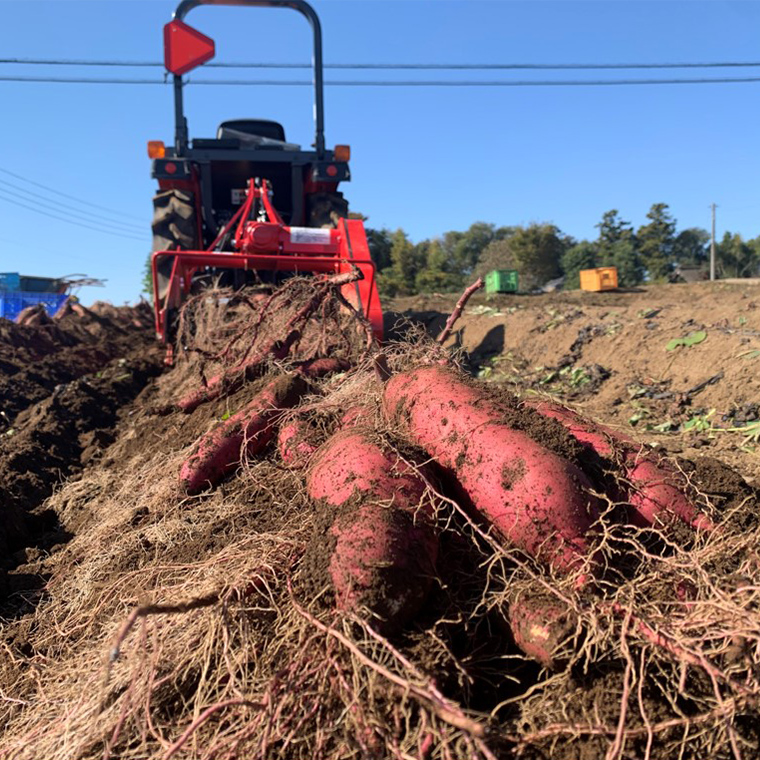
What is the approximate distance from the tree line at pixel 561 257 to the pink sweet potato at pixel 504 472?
2870 cm

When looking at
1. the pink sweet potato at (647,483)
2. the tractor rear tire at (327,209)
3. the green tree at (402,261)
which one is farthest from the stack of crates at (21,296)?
the green tree at (402,261)

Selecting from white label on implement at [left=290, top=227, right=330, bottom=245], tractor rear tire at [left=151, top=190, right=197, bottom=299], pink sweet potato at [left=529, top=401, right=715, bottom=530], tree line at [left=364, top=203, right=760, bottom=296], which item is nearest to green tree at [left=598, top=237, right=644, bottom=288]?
tree line at [left=364, top=203, right=760, bottom=296]

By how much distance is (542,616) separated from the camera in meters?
1.73

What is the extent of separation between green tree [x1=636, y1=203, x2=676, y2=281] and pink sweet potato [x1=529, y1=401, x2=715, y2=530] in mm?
38380

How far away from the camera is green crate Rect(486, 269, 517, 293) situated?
1416 centimetres

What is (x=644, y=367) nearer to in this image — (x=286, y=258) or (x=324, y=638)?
(x=286, y=258)

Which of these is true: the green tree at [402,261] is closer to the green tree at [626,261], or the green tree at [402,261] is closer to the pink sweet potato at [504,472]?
the green tree at [626,261]

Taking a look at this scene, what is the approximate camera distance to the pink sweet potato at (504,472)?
6.31 feet

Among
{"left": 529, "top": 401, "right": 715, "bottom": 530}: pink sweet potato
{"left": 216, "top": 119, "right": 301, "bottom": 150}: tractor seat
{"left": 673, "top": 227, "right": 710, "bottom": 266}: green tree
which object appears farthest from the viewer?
{"left": 673, "top": 227, "right": 710, "bottom": 266}: green tree

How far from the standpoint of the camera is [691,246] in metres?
48.5

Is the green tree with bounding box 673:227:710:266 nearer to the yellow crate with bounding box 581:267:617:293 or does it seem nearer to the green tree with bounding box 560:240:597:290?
the green tree with bounding box 560:240:597:290

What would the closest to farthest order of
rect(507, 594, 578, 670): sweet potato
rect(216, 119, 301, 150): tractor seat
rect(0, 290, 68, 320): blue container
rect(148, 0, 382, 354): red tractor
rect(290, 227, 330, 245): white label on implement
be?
rect(507, 594, 578, 670): sweet potato
rect(290, 227, 330, 245): white label on implement
rect(148, 0, 382, 354): red tractor
rect(216, 119, 301, 150): tractor seat
rect(0, 290, 68, 320): blue container

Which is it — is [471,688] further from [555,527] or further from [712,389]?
[712,389]

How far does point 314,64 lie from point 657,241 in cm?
3623
